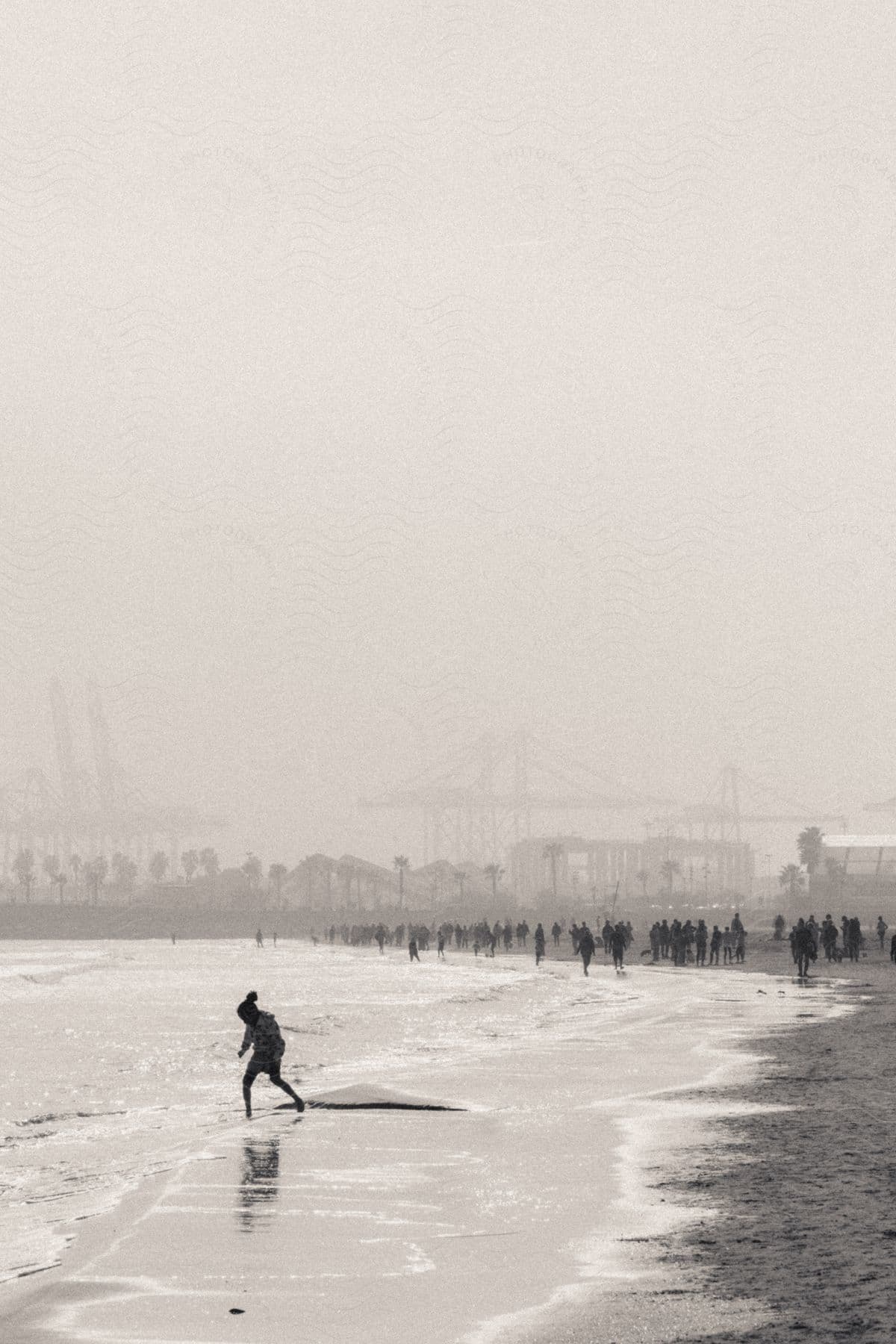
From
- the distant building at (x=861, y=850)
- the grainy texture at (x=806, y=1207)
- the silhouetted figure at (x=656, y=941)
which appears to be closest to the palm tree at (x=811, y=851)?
the distant building at (x=861, y=850)

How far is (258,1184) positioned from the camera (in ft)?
39.7

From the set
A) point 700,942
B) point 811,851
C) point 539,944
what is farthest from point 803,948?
point 811,851

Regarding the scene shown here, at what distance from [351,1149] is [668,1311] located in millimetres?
6441

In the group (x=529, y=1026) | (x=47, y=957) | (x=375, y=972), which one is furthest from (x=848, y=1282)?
(x=47, y=957)

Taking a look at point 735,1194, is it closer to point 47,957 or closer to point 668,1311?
point 668,1311

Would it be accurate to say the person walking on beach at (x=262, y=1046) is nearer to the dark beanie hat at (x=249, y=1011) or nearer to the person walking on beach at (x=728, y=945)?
the dark beanie hat at (x=249, y=1011)

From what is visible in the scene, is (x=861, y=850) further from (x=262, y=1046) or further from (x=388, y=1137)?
(x=388, y=1137)

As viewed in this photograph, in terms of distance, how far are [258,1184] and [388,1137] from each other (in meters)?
2.93

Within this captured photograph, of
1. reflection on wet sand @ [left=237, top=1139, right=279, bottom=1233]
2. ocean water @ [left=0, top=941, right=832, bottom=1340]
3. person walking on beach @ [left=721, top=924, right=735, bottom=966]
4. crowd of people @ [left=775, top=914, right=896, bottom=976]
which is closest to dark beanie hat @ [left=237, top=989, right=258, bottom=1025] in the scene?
ocean water @ [left=0, top=941, right=832, bottom=1340]

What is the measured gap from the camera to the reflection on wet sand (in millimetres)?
10680

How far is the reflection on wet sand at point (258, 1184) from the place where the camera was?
10680 millimetres

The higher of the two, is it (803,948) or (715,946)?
(803,948)

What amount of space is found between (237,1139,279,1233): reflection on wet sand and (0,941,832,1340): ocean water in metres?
0.03

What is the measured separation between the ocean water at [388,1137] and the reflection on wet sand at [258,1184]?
0.03 meters
